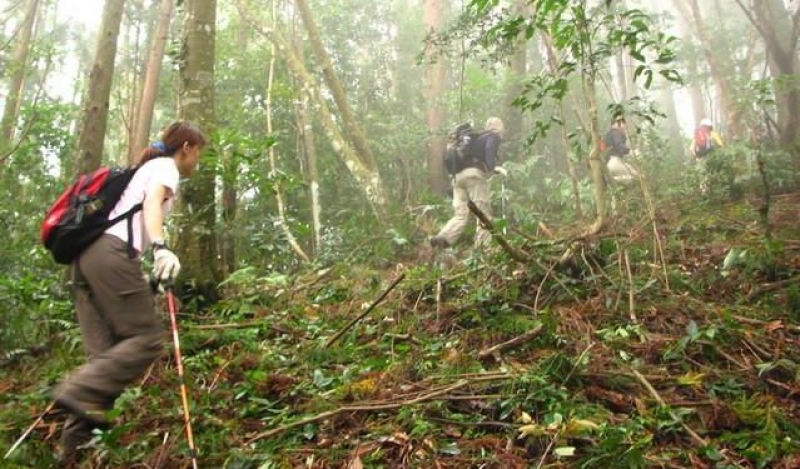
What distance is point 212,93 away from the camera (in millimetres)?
5938

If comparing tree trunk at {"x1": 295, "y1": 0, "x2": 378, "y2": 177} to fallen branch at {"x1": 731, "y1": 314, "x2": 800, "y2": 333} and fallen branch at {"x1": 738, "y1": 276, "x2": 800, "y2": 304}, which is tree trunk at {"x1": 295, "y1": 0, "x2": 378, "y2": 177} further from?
fallen branch at {"x1": 731, "y1": 314, "x2": 800, "y2": 333}

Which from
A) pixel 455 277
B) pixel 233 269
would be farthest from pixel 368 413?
pixel 233 269

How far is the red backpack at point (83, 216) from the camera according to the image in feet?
11.1

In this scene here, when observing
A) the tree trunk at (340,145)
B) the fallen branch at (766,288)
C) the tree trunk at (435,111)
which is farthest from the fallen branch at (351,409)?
the tree trunk at (435,111)

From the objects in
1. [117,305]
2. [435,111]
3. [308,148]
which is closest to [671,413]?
[117,305]

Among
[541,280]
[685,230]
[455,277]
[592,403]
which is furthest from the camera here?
[685,230]

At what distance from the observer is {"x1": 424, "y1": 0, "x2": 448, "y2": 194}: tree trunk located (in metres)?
11.7

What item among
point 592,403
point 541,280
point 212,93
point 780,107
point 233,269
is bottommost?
point 592,403

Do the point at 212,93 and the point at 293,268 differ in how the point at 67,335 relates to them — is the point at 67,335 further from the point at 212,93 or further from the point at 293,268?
the point at 293,268

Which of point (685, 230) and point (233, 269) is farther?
point (685, 230)

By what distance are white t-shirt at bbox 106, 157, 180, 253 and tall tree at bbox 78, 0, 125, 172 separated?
4.14 meters

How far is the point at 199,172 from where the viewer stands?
5645 mm

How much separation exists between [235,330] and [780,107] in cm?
817

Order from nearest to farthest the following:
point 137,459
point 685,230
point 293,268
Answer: point 137,459 < point 685,230 < point 293,268
